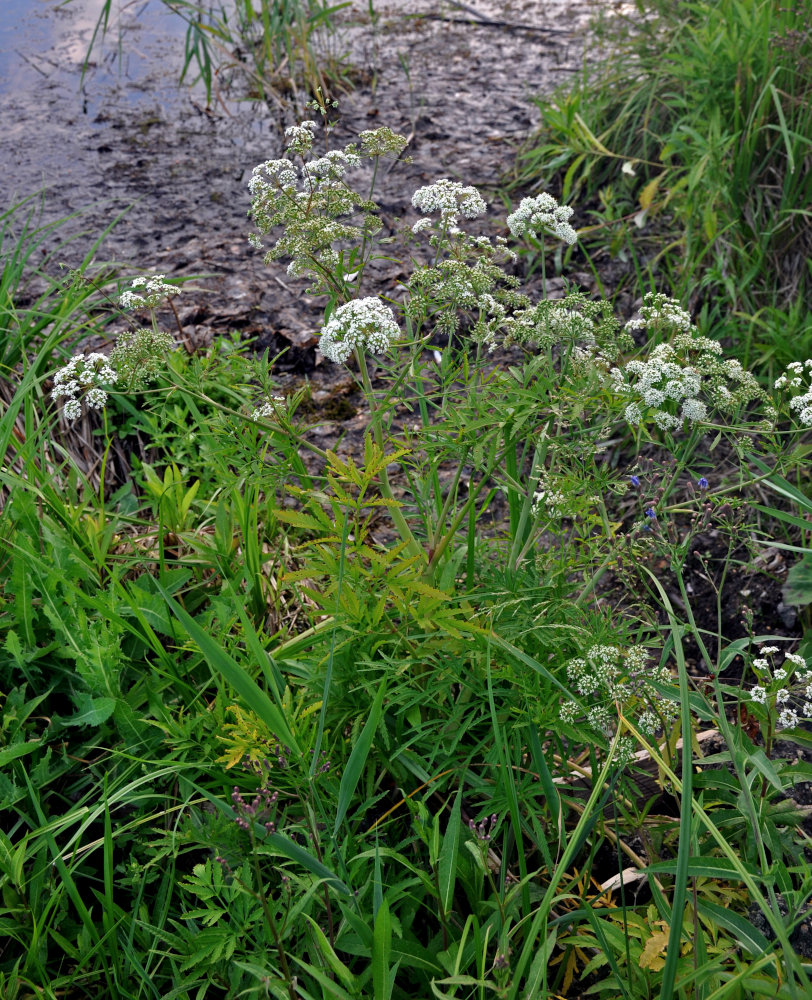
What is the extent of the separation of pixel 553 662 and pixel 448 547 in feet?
1.38

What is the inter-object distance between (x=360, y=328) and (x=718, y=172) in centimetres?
249

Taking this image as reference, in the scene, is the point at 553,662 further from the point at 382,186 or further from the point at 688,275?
the point at 382,186

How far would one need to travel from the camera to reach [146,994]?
154 centimetres

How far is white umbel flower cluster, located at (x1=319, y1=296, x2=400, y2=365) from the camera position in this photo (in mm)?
1559

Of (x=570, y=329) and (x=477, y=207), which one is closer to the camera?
(x=570, y=329)

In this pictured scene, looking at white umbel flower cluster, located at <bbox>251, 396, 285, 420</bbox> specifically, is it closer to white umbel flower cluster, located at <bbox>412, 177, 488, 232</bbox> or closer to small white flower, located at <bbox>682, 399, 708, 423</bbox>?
white umbel flower cluster, located at <bbox>412, 177, 488, 232</bbox>

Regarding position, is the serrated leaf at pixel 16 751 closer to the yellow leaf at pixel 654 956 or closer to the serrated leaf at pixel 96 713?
the serrated leaf at pixel 96 713

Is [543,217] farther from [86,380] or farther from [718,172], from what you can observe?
[718,172]

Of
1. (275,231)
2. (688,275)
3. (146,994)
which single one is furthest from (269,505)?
(275,231)

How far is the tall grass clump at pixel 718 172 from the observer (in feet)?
10.2

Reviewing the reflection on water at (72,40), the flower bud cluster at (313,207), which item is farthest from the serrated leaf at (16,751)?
the reflection on water at (72,40)

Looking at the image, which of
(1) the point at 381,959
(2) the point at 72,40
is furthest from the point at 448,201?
(2) the point at 72,40

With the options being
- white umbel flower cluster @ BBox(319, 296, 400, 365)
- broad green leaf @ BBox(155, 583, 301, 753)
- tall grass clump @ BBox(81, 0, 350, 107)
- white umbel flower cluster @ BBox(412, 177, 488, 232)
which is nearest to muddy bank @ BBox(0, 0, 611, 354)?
tall grass clump @ BBox(81, 0, 350, 107)

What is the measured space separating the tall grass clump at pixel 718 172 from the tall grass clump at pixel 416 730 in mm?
1489
